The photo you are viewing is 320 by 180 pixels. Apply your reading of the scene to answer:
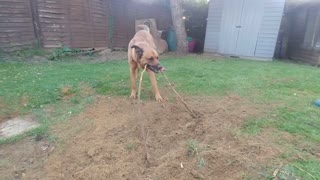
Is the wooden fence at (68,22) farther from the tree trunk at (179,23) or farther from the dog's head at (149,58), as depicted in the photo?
the dog's head at (149,58)

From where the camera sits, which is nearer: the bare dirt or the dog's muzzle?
the bare dirt

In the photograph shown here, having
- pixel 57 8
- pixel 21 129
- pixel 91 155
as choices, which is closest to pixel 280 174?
pixel 91 155

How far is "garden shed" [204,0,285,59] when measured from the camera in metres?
8.58

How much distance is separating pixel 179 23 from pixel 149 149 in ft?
24.4

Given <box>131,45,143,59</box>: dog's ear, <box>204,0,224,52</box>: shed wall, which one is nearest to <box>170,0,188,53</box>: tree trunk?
<box>204,0,224,52</box>: shed wall

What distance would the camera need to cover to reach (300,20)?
9969mm

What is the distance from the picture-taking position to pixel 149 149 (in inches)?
97.7

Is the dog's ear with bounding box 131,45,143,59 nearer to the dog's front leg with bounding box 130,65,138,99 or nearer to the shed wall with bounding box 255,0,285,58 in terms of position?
the dog's front leg with bounding box 130,65,138,99

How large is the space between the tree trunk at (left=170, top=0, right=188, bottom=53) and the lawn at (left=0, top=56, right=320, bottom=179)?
3.43 metres

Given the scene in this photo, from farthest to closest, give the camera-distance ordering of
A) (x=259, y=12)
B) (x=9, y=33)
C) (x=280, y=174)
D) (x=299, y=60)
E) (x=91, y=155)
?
1. (x=299, y=60)
2. (x=259, y=12)
3. (x=9, y=33)
4. (x=91, y=155)
5. (x=280, y=174)

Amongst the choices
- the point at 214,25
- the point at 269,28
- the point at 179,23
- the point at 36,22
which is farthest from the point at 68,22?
the point at 269,28

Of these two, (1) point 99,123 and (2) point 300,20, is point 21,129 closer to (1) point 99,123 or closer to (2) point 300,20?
(1) point 99,123

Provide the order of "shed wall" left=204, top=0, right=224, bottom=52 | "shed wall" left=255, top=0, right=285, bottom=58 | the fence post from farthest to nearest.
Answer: "shed wall" left=204, top=0, right=224, bottom=52 → "shed wall" left=255, top=0, right=285, bottom=58 → the fence post

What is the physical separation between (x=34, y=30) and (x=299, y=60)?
9.85m
